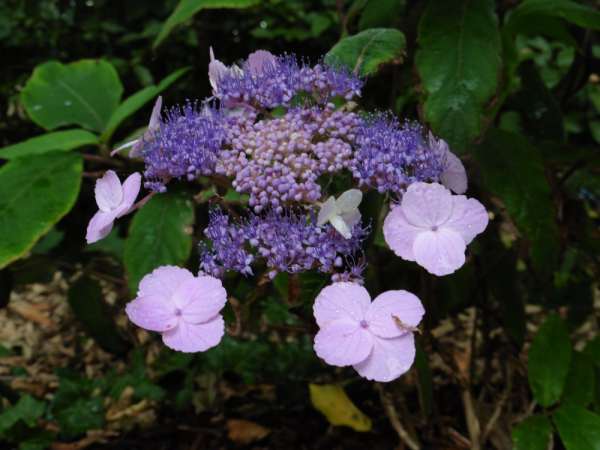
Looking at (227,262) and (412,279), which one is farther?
(412,279)

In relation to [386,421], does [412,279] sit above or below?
above

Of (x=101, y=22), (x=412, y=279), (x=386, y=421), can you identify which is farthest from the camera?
(x=101, y=22)

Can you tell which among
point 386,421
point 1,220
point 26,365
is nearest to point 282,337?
point 386,421

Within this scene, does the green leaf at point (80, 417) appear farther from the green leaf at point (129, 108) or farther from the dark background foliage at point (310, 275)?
the green leaf at point (129, 108)

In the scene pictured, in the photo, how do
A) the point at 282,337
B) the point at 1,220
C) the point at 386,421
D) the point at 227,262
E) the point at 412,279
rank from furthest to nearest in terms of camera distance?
the point at 282,337
the point at 386,421
the point at 412,279
the point at 1,220
the point at 227,262

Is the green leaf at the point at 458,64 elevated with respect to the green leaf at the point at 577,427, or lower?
elevated

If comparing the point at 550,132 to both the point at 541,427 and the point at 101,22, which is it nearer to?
the point at 541,427

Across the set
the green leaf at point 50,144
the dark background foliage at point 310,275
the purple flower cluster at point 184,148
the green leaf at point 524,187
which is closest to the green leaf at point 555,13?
the dark background foliage at point 310,275

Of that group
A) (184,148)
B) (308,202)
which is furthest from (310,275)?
(184,148)
